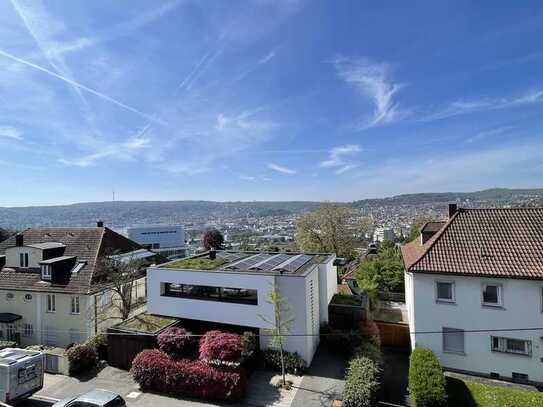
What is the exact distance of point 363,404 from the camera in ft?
44.8

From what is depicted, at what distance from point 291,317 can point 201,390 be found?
5.88 meters

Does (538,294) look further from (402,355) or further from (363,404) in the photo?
(363,404)

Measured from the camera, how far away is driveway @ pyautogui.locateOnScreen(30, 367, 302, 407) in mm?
15000

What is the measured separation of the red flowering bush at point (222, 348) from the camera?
16.1 meters

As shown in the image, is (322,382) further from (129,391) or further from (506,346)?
(129,391)

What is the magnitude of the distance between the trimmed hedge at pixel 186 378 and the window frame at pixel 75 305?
8.02 meters

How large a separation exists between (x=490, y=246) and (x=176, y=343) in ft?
61.1

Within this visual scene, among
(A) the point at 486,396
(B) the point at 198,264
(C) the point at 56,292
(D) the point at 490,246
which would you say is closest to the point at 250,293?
(B) the point at 198,264

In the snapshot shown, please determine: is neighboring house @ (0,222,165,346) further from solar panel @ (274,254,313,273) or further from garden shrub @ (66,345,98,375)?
solar panel @ (274,254,313,273)

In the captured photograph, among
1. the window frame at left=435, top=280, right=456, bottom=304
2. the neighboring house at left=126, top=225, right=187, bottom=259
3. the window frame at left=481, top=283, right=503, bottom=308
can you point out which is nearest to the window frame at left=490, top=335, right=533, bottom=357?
the window frame at left=481, top=283, right=503, bottom=308

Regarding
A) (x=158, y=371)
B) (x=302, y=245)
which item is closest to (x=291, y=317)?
(x=158, y=371)

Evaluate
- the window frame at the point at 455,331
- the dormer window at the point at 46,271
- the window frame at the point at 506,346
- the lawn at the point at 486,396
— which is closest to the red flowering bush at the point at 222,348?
the lawn at the point at 486,396

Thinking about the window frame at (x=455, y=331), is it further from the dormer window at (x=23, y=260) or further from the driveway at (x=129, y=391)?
the dormer window at (x=23, y=260)

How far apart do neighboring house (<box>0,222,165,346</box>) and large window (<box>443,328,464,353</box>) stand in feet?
72.1
